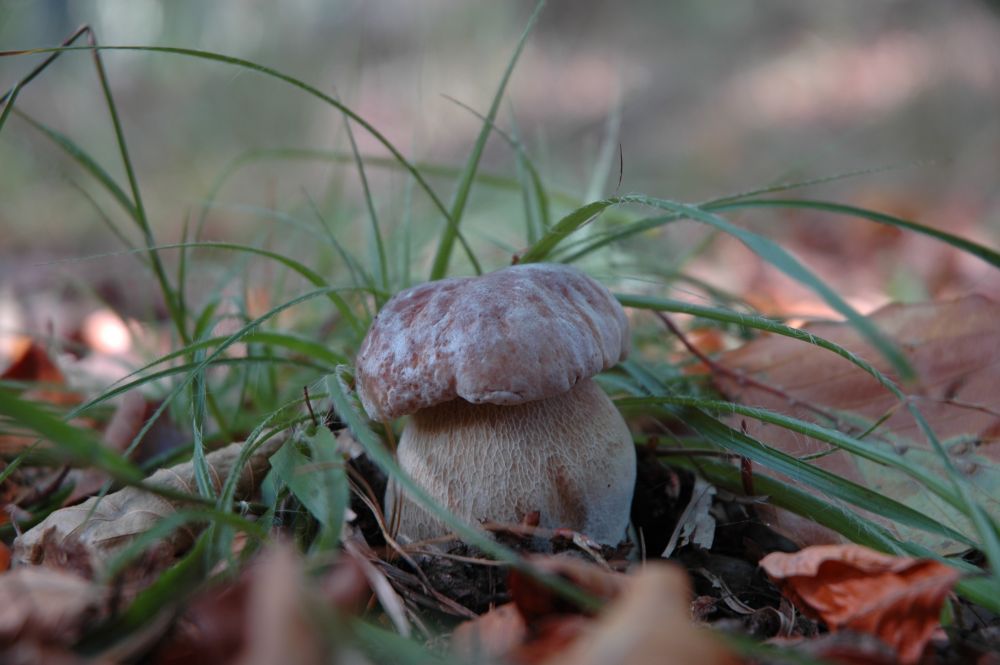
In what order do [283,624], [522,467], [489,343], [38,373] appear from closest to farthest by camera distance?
1. [283,624]
2. [489,343]
3. [522,467]
4. [38,373]

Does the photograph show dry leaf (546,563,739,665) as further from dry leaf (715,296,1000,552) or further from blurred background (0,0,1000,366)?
blurred background (0,0,1000,366)

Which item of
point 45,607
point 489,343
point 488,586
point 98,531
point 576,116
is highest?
point 576,116

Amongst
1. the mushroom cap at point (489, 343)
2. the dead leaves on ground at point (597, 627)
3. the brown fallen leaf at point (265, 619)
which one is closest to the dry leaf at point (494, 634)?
the dead leaves on ground at point (597, 627)

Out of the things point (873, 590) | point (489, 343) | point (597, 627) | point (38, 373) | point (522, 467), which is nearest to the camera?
point (597, 627)

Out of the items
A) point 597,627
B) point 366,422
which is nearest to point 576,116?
point 366,422

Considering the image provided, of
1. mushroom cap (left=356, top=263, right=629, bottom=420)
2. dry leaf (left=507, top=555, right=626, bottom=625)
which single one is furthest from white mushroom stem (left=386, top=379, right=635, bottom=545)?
dry leaf (left=507, top=555, right=626, bottom=625)

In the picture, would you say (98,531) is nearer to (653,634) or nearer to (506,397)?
(506,397)

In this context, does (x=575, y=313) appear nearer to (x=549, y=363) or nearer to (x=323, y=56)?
(x=549, y=363)
